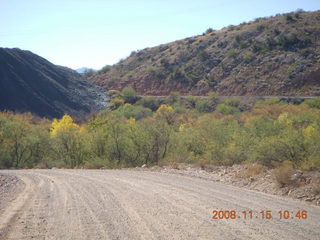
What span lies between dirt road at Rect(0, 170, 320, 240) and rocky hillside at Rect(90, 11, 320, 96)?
63008 millimetres

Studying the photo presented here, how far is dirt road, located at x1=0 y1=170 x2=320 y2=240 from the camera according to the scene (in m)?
7.88

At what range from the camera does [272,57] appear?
84.5 m

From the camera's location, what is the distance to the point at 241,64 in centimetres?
8931

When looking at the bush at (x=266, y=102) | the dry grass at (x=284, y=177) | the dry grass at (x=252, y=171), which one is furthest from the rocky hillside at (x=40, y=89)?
the dry grass at (x=284, y=177)

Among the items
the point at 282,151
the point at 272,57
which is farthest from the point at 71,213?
the point at 272,57

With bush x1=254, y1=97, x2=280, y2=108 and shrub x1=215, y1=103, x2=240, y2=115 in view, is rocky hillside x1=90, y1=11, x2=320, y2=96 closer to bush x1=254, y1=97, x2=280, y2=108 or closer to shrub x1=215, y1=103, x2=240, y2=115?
bush x1=254, y1=97, x2=280, y2=108

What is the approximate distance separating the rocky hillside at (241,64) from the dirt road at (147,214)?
6301 centimetres

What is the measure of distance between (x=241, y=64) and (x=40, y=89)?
4895cm

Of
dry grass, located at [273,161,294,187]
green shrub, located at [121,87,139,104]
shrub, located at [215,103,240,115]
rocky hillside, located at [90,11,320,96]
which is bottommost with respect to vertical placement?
shrub, located at [215,103,240,115]

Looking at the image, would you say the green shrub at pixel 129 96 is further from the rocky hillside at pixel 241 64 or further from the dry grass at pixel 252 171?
the dry grass at pixel 252 171

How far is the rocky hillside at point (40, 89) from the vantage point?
7562cm

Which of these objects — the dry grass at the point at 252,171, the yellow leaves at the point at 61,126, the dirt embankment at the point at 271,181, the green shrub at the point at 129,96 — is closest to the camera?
the dirt embankment at the point at 271,181
